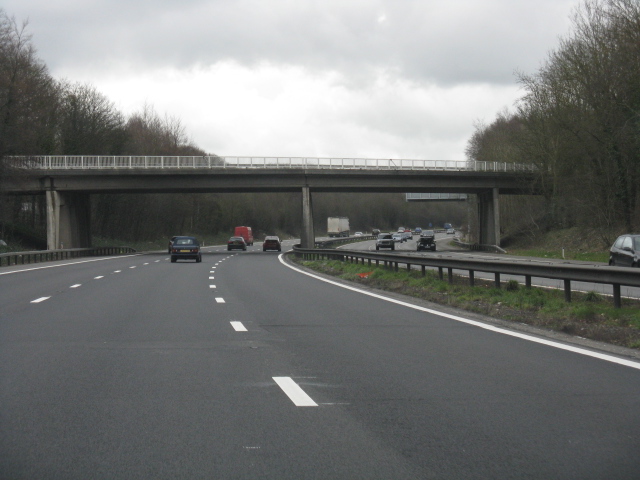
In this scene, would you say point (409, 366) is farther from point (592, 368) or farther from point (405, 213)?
point (405, 213)

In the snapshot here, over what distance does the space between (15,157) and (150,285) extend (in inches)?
1342

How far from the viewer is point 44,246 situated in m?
73.0

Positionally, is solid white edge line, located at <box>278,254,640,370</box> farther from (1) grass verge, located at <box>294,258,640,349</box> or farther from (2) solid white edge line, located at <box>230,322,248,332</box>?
(2) solid white edge line, located at <box>230,322,248,332</box>

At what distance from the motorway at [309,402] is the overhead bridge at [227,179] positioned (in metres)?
50.1

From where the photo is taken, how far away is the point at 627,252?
23891mm

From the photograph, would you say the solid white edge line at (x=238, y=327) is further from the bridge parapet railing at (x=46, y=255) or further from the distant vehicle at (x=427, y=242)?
the distant vehicle at (x=427, y=242)

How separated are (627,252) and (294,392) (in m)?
18.7

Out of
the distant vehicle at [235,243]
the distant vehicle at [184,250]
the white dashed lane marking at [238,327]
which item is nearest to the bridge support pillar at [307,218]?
the distant vehicle at [235,243]

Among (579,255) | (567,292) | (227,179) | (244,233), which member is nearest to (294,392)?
(567,292)

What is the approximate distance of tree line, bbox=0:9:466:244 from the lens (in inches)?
2034

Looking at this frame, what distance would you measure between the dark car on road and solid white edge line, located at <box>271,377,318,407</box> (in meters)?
17.1

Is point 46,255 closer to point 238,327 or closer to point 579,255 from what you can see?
point 579,255

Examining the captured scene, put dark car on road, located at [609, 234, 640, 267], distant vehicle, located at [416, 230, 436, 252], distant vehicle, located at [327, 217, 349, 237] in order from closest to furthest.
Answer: dark car on road, located at [609, 234, 640, 267]
distant vehicle, located at [416, 230, 436, 252]
distant vehicle, located at [327, 217, 349, 237]

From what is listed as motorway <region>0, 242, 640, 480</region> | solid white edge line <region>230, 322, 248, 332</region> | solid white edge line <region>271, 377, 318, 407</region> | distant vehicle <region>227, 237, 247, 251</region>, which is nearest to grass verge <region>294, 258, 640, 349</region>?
motorway <region>0, 242, 640, 480</region>
